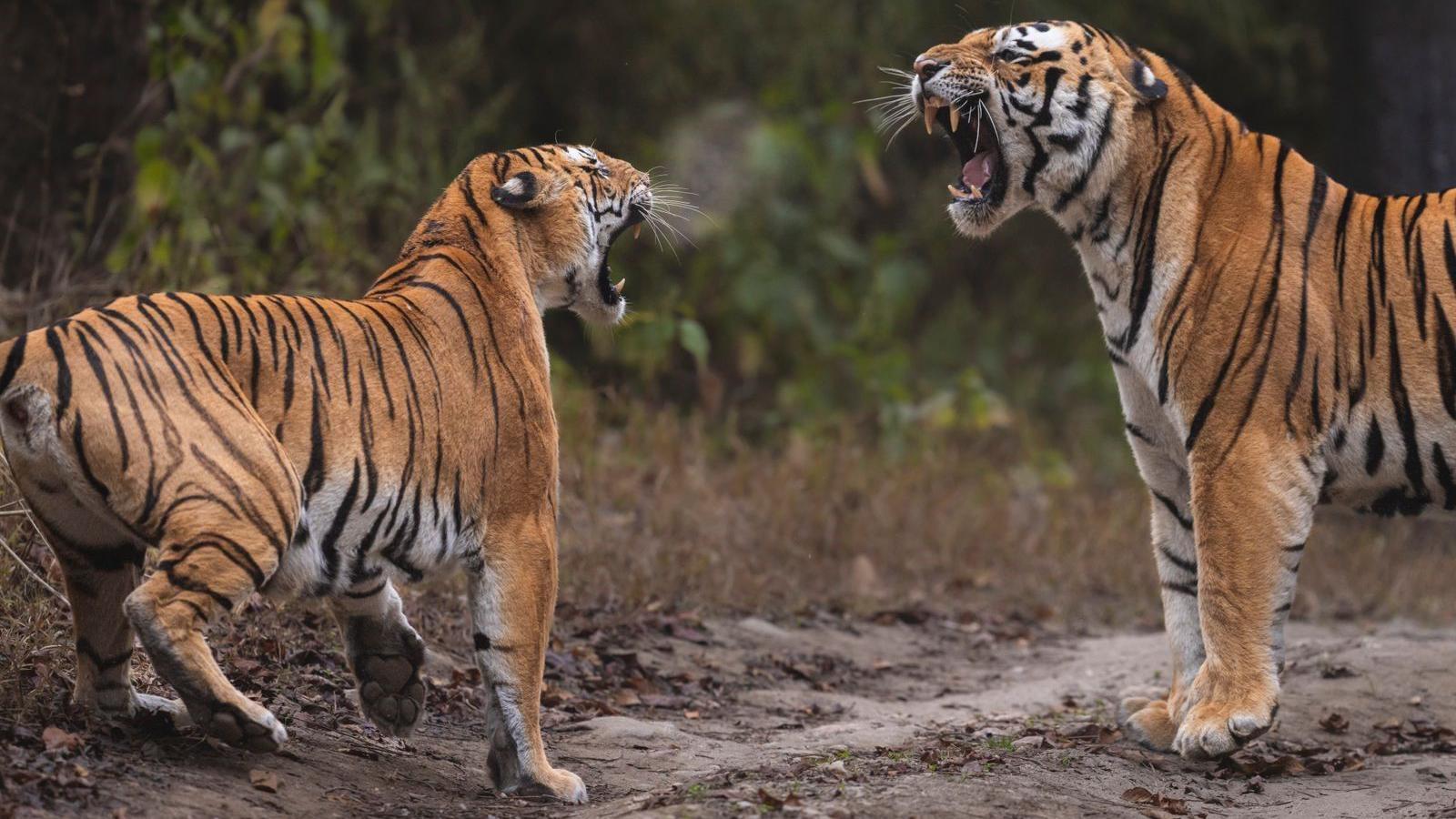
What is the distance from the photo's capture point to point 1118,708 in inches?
203

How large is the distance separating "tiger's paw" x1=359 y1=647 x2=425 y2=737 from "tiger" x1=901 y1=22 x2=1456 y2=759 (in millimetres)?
2108

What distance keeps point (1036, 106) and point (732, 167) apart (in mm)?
6994

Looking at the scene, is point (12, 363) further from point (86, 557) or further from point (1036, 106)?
point (1036, 106)

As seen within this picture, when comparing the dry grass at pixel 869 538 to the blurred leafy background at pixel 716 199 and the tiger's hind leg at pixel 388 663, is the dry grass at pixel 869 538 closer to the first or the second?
the blurred leafy background at pixel 716 199

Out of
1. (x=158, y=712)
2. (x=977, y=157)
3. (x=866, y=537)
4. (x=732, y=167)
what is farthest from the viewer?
(x=732, y=167)

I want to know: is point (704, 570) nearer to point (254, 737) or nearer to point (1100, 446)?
point (254, 737)

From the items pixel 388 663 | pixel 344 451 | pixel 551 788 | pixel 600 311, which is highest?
pixel 600 311

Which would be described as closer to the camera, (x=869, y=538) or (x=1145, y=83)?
(x=1145, y=83)

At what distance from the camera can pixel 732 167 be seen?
38.2 feet

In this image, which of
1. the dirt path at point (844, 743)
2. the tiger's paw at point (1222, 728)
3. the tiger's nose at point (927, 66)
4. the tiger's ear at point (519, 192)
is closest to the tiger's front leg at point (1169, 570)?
the dirt path at point (844, 743)

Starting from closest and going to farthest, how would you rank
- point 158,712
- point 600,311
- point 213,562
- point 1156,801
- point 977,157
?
point 213,562, point 158,712, point 1156,801, point 600,311, point 977,157

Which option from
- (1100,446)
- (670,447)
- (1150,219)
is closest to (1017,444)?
(1100,446)

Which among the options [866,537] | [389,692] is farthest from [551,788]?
[866,537]

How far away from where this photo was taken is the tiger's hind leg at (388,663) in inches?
169
